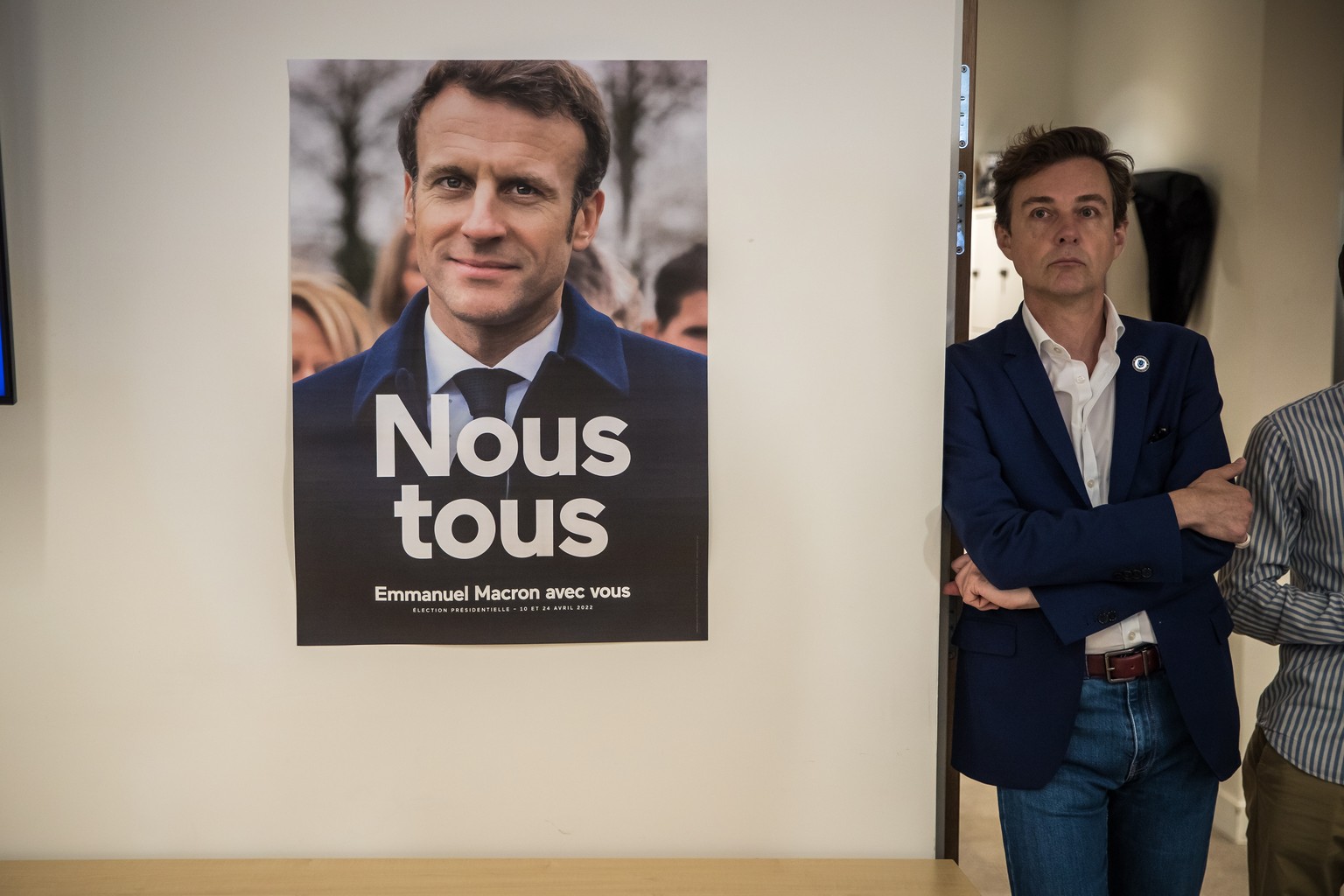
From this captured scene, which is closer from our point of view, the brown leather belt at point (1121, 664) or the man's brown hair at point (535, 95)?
the brown leather belt at point (1121, 664)

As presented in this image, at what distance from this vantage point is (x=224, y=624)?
184cm

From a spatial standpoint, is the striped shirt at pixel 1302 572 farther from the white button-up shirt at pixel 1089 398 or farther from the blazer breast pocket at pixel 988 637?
the blazer breast pocket at pixel 988 637

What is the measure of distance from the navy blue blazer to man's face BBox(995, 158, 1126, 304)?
0.10 meters

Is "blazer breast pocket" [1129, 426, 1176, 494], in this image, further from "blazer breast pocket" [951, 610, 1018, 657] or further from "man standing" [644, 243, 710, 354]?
"man standing" [644, 243, 710, 354]

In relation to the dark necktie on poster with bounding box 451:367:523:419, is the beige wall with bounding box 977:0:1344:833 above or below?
above

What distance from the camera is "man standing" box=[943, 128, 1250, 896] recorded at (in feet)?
5.16

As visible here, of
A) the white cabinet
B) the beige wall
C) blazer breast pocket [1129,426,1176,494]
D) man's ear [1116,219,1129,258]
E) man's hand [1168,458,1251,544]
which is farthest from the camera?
the white cabinet

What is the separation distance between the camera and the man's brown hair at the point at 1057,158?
1.73 meters

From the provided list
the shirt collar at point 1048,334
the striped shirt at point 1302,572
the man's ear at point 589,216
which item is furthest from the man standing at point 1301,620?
the man's ear at point 589,216

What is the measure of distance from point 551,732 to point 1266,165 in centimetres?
290

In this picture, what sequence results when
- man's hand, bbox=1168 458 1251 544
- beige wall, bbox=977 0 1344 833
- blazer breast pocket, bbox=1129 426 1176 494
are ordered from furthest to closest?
1. beige wall, bbox=977 0 1344 833
2. blazer breast pocket, bbox=1129 426 1176 494
3. man's hand, bbox=1168 458 1251 544

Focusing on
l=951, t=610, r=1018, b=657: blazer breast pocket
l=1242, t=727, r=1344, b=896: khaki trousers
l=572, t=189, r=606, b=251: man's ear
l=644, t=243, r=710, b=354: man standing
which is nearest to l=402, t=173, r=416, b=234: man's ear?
l=572, t=189, r=606, b=251: man's ear

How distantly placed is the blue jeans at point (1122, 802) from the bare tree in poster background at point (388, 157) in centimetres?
117

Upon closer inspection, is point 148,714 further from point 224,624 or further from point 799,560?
point 799,560
